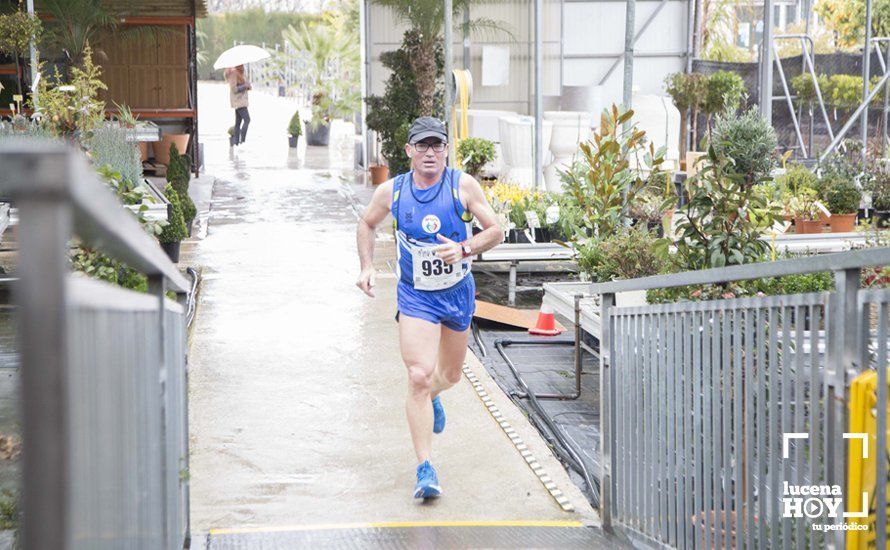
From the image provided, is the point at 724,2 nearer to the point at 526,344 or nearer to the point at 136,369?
the point at 526,344

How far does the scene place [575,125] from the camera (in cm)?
1645

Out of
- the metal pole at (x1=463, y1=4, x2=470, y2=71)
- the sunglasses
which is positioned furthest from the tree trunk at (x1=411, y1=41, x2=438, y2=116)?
the sunglasses

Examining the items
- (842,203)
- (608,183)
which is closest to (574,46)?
(842,203)

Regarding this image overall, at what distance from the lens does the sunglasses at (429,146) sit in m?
5.27

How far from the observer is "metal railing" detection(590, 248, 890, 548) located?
289cm

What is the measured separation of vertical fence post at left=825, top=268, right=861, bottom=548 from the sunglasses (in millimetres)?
2598

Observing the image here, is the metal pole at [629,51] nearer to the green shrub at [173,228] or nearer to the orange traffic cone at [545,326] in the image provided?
the orange traffic cone at [545,326]

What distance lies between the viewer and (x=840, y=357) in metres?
2.90

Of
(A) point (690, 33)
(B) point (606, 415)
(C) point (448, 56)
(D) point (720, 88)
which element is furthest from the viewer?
(A) point (690, 33)

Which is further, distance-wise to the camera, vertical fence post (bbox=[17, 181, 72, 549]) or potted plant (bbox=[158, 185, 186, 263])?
potted plant (bbox=[158, 185, 186, 263])

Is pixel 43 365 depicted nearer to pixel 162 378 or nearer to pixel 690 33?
pixel 162 378

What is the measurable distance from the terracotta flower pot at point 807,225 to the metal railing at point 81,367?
9.69 metres

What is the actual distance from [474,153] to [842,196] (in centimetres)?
392

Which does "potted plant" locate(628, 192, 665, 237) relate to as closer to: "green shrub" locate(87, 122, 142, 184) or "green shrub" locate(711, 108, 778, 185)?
"green shrub" locate(711, 108, 778, 185)
